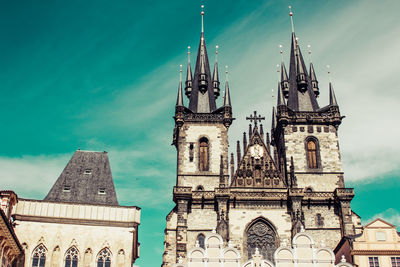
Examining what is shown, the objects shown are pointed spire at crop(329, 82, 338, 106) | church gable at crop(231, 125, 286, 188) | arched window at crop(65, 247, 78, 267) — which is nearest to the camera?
arched window at crop(65, 247, 78, 267)

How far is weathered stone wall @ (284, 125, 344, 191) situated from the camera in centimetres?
4444

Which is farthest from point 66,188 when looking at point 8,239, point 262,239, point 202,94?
point 202,94

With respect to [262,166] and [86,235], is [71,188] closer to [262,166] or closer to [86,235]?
[86,235]

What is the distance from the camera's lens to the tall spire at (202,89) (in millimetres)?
48688

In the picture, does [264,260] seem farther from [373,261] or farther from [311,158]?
[311,158]

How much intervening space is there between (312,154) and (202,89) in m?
11.7

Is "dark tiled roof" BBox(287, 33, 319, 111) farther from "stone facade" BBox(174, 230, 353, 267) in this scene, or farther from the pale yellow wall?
"stone facade" BBox(174, 230, 353, 267)

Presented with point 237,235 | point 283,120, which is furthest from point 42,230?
point 283,120

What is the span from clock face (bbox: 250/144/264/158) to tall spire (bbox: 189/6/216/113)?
203 inches

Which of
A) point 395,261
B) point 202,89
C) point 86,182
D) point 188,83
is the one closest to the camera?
point 395,261

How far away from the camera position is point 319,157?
149 feet

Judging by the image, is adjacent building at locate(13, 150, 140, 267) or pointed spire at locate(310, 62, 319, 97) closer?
adjacent building at locate(13, 150, 140, 267)

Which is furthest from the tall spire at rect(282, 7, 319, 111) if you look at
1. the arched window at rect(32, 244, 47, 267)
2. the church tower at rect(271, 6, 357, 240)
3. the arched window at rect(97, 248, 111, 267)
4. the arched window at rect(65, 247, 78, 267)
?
the arched window at rect(32, 244, 47, 267)

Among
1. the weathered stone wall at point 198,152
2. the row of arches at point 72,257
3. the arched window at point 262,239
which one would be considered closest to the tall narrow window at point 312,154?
the arched window at point 262,239
